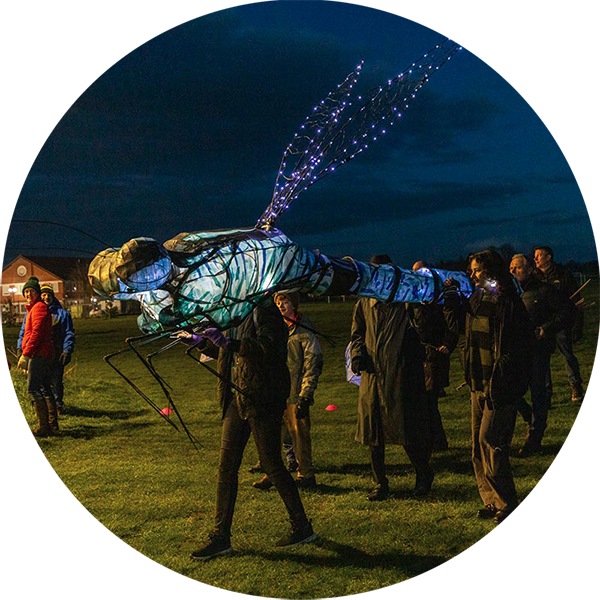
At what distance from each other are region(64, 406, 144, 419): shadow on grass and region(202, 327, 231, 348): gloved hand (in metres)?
2.26

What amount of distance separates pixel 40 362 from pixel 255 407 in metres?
2.99

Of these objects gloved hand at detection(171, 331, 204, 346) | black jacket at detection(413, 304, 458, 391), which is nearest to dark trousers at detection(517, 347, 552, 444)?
black jacket at detection(413, 304, 458, 391)

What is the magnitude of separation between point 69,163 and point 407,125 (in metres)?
2.16

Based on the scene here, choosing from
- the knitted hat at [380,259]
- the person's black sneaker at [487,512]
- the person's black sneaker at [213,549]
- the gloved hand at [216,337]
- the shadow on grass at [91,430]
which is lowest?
the person's black sneaker at [213,549]

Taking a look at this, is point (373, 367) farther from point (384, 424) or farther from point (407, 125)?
point (407, 125)

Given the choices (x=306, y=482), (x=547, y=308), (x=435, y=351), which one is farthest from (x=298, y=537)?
(x=547, y=308)

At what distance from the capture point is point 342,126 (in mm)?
3342

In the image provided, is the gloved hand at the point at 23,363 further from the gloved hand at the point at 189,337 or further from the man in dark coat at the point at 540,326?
the man in dark coat at the point at 540,326

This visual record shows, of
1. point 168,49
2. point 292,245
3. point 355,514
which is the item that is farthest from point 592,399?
point 168,49

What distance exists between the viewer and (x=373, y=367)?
14.9 ft

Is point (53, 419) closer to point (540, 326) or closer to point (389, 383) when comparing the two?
point (389, 383)

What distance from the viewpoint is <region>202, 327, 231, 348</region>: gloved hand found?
9.80 feet

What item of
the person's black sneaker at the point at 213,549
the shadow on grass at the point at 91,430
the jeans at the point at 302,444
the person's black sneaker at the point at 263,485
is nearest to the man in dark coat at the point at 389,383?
the jeans at the point at 302,444

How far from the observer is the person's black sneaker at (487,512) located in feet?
13.1
